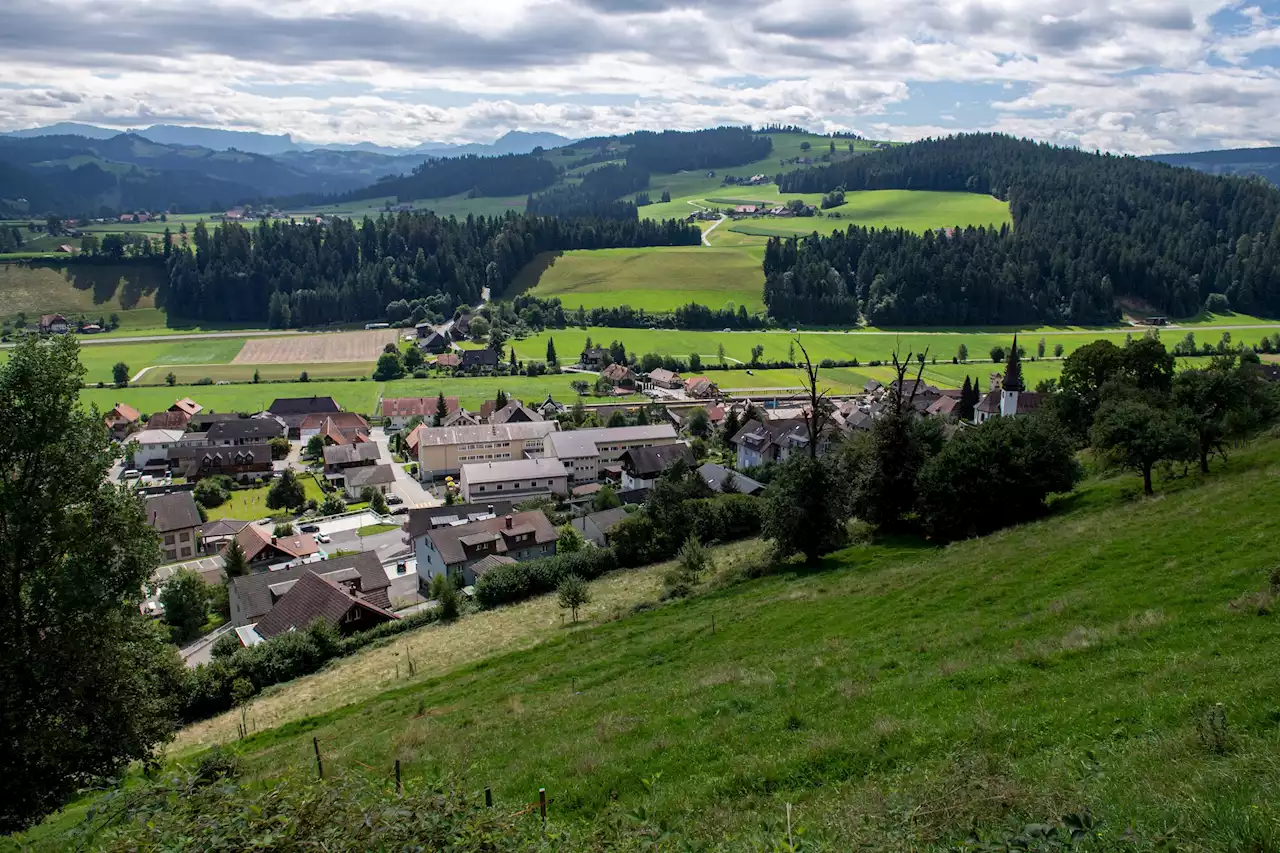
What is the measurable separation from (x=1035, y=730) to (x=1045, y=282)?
163006 millimetres

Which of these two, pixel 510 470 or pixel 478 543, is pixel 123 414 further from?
pixel 478 543

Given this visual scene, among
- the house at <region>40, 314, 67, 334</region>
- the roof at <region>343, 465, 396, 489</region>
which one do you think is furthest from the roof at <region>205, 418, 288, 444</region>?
the house at <region>40, 314, 67, 334</region>

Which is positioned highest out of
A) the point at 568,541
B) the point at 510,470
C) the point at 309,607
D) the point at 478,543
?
the point at 309,607

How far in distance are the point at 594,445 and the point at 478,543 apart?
27664 mm

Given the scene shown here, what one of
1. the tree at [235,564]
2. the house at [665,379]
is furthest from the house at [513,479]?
the house at [665,379]

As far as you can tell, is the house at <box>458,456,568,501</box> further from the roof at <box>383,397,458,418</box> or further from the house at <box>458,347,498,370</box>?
the house at <box>458,347,498,370</box>

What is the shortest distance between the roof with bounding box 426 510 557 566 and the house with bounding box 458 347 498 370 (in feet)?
235

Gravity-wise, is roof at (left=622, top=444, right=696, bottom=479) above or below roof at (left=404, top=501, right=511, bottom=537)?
above

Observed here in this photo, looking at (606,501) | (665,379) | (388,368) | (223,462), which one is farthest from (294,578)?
(388,368)

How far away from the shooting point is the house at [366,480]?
71.1m

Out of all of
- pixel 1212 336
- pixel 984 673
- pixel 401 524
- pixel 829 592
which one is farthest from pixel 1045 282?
pixel 984 673

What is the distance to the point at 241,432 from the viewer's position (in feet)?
275

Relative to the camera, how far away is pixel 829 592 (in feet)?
87.7

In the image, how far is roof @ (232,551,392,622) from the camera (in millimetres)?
41969
